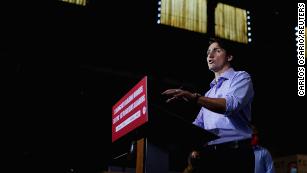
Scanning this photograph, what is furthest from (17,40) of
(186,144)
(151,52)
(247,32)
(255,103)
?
(255,103)

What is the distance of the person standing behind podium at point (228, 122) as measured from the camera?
1.74 meters

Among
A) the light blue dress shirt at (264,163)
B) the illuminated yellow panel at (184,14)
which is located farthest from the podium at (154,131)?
the illuminated yellow panel at (184,14)

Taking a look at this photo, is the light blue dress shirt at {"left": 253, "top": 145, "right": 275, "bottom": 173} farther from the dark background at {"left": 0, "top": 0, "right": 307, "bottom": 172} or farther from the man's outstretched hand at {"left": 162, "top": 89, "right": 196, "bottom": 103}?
the man's outstretched hand at {"left": 162, "top": 89, "right": 196, "bottom": 103}

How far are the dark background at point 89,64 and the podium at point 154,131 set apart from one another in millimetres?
2904

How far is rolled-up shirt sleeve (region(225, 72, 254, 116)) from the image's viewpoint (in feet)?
5.86

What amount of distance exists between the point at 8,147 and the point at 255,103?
396cm

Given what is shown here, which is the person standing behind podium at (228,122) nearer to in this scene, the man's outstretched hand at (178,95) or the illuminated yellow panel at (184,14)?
the man's outstretched hand at (178,95)

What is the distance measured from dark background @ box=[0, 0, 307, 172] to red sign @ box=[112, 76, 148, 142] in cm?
274

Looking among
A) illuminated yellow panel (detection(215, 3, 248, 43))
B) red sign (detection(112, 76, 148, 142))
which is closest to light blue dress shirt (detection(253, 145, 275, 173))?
illuminated yellow panel (detection(215, 3, 248, 43))

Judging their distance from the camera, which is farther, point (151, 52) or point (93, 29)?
point (151, 52)

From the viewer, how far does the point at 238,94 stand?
184 cm

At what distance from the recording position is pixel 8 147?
15.9 ft

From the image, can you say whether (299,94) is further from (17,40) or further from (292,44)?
(17,40)

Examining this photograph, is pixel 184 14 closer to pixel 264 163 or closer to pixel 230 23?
pixel 230 23
